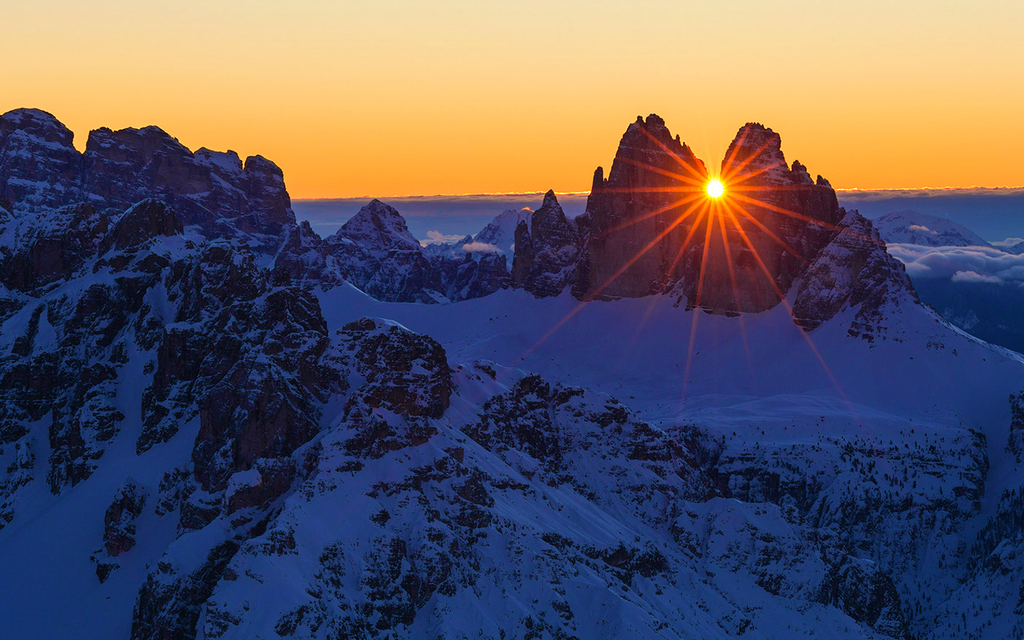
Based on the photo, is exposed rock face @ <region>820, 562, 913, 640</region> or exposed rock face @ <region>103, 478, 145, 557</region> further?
exposed rock face @ <region>820, 562, 913, 640</region>

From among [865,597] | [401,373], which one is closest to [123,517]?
[401,373]

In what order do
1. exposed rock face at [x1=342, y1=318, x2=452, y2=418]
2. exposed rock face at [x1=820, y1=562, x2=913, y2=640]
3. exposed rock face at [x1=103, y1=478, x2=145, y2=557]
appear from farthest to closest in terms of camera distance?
exposed rock face at [x1=820, y1=562, x2=913, y2=640] < exposed rock face at [x1=103, y1=478, x2=145, y2=557] < exposed rock face at [x1=342, y1=318, x2=452, y2=418]

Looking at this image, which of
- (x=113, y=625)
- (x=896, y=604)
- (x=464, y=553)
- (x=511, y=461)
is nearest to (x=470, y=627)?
(x=464, y=553)

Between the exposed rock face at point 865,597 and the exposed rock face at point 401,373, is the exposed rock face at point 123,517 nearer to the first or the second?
the exposed rock face at point 401,373

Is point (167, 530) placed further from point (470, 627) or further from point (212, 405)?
point (470, 627)

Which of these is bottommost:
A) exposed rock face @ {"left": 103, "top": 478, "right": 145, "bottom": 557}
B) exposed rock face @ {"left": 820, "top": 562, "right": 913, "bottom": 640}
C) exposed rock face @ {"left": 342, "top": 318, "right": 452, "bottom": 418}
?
exposed rock face @ {"left": 820, "top": 562, "right": 913, "bottom": 640}

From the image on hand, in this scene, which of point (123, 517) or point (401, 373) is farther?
point (123, 517)

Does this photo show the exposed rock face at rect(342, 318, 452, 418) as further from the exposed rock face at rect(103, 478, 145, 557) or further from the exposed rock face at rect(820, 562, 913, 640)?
the exposed rock face at rect(820, 562, 913, 640)

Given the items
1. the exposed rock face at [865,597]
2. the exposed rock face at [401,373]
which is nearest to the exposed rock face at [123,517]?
the exposed rock face at [401,373]

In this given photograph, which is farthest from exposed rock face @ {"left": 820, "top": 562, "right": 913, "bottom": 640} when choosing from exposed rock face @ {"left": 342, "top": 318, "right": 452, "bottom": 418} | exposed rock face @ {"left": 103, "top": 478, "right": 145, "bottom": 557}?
exposed rock face @ {"left": 103, "top": 478, "right": 145, "bottom": 557}

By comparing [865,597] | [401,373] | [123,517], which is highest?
[401,373]

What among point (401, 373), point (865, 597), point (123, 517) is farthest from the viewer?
point (865, 597)

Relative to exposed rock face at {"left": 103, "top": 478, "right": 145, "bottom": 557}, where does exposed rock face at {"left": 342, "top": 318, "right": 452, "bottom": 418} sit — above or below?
above

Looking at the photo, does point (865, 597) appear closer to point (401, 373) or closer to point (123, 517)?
point (401, 373)
